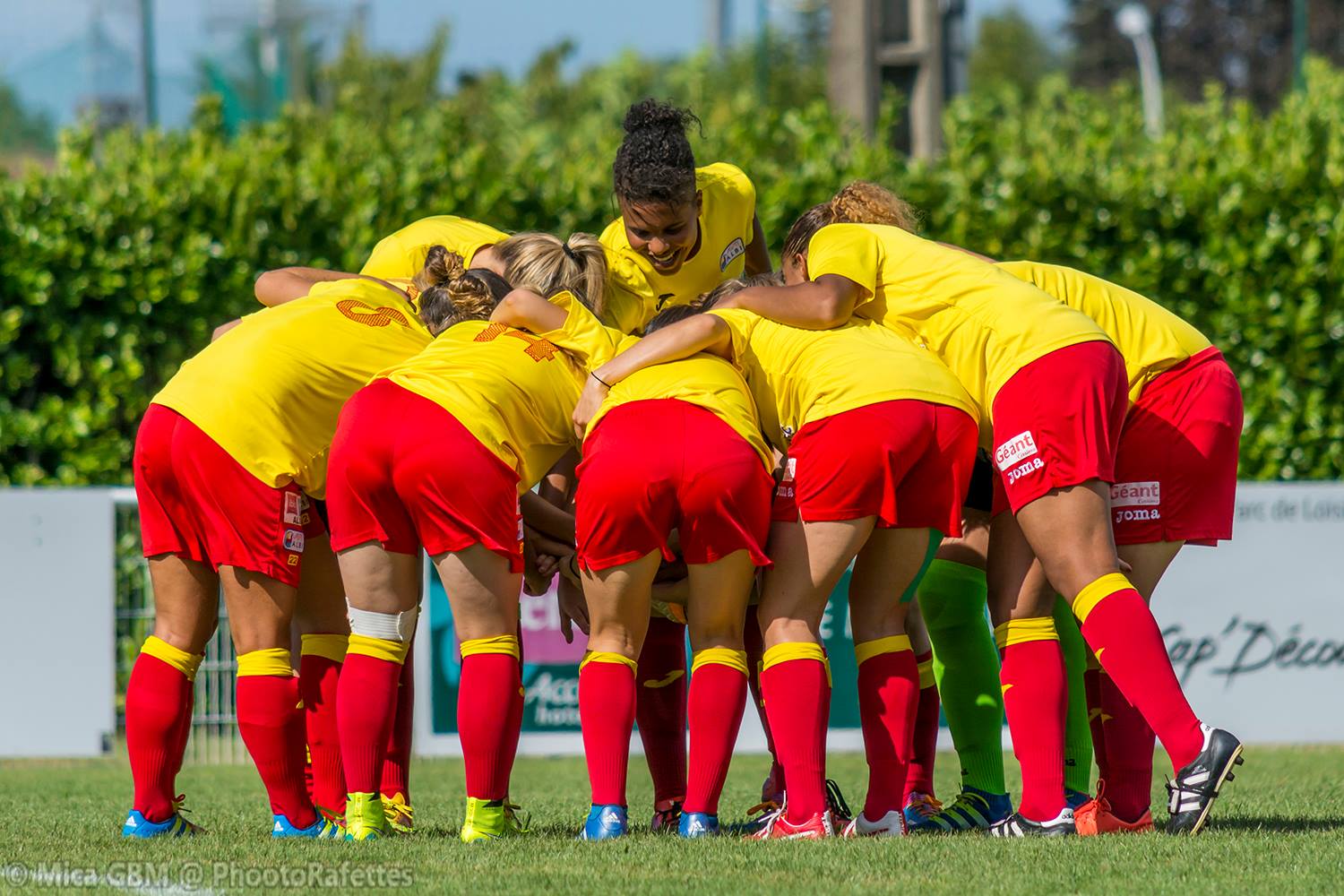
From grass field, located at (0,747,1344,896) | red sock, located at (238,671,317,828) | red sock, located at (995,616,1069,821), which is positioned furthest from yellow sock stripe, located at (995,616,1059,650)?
red sock, located at (238,671,317,828)

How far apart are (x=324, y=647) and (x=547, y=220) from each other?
5.25 metres

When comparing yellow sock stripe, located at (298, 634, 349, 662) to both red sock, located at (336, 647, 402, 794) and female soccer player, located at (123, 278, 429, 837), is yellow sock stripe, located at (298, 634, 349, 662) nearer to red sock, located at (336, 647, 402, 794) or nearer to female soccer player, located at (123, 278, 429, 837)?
female soccer player, located at (123, 278, 429, 837)

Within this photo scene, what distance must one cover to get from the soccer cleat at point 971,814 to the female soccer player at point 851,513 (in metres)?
0.34

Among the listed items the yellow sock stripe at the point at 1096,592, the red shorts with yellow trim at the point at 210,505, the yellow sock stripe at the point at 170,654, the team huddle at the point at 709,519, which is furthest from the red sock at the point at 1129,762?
the yellow sock stripe at the point at 170,654

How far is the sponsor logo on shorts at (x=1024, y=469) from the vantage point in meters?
4.55

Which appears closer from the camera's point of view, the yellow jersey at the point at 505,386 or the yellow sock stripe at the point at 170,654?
the yellow jersey at the point at 505,386

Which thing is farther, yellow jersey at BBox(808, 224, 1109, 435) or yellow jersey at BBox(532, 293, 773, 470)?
yellow jersey at BBox(808, 224, 1109, 435)

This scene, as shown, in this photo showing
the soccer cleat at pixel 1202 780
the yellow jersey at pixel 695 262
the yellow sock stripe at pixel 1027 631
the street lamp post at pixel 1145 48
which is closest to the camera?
the soccer cleat at pixel 1202 780

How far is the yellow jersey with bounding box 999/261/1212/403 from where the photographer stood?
4918 mm

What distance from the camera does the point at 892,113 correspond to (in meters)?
11.0

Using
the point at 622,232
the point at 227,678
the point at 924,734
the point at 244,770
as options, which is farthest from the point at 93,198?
the point at 924,734

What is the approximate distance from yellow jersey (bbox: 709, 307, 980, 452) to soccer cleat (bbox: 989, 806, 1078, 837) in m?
1.18

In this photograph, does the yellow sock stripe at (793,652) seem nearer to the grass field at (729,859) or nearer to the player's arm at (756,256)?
the grass field at (729,859)

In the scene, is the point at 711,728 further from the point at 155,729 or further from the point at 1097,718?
the point at 155,729
